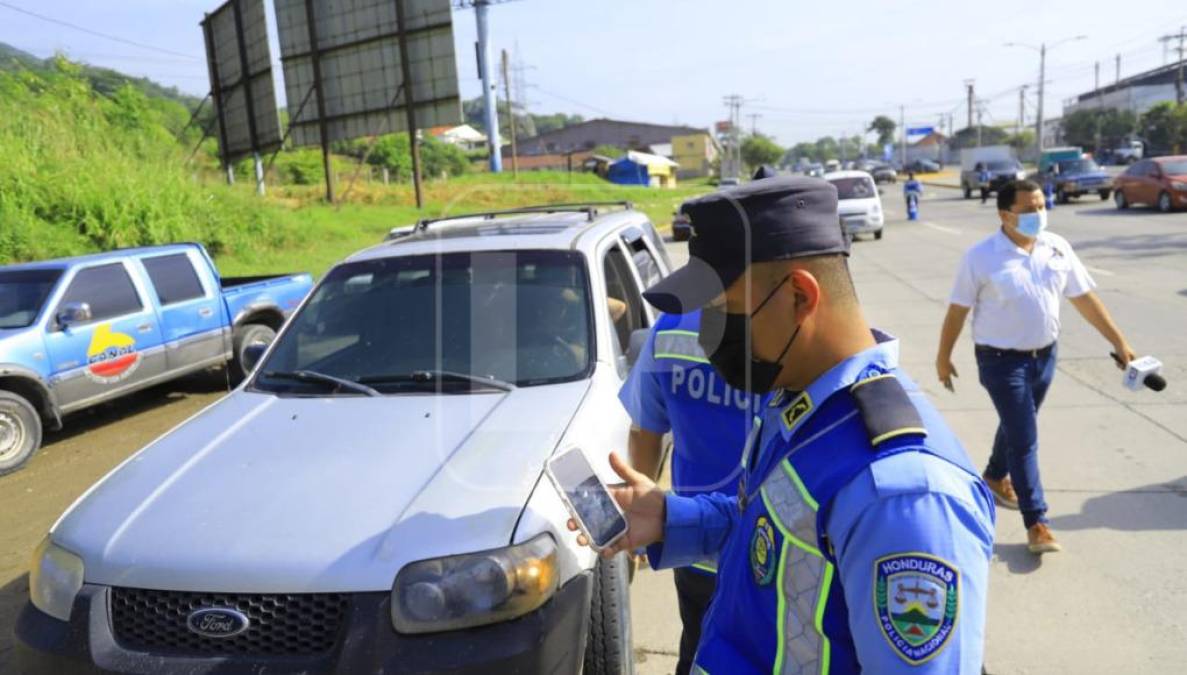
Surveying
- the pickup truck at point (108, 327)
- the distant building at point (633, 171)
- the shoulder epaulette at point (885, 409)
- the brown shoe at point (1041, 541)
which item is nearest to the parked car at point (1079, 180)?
the pickup truck at point (108, 327)

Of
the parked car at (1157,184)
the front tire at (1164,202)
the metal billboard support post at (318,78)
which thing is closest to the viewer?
the parked car at (1157,184)

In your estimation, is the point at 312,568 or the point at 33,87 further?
the point at 33,87

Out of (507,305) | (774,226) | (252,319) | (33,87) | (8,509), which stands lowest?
(8,509)

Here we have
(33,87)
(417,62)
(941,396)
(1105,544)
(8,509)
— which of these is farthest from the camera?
(417,62)

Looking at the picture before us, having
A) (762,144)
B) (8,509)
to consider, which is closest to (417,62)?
(8,509)

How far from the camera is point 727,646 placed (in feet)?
4.90

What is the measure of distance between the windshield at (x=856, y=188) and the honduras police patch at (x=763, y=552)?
2100 cm

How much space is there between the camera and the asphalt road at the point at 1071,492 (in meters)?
3.48

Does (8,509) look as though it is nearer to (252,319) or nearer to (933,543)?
(252,319)

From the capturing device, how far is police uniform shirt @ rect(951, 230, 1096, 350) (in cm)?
412

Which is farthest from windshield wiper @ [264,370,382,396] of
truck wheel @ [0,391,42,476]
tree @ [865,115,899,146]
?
tree @ [865,115,899,146]

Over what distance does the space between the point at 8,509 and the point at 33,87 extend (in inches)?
772

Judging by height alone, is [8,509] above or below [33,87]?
below

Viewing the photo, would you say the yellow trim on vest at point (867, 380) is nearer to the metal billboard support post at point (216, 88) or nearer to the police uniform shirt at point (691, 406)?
the police uniform shirt at point (691, 406)
